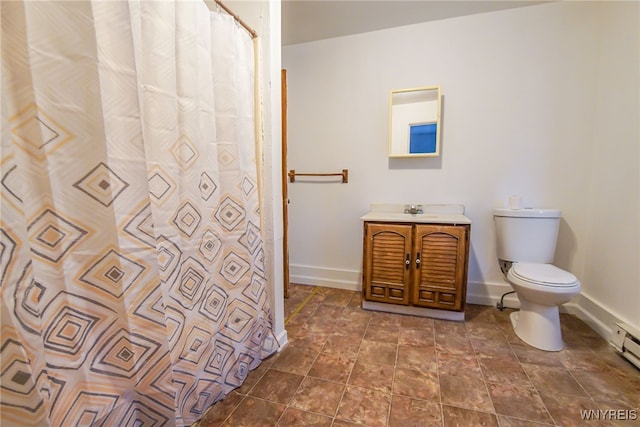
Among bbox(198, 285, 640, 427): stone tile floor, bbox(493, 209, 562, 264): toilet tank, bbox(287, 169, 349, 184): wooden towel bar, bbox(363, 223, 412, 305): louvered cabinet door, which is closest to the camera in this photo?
bbox(198, 285, 640, 427): stone tile floor

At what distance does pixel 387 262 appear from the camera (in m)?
1.95

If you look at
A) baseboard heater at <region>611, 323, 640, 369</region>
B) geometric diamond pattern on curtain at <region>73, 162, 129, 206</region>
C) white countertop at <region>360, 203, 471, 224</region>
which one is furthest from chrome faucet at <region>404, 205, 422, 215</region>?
geometric diamond pattern on curtain at <region>73, 162, 129, 206</region>

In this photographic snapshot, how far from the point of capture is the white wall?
1686 mm

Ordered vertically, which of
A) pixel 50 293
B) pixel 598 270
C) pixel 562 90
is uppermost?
pixel 562 90

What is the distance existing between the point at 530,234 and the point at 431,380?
1214 millimetres

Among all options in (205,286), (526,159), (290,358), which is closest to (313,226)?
(290,358)

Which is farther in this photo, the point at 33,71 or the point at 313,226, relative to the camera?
the point at 313,226

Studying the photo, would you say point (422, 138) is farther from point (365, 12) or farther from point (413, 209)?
point (365, 12)

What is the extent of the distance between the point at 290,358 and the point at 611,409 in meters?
1.43

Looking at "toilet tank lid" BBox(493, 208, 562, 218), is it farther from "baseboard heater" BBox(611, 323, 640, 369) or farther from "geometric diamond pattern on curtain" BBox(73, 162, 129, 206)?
"geometric diamond pattern on curtain" BBox(73, 162, 129, 206)

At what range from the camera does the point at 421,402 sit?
118cm

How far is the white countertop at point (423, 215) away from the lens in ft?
6.07

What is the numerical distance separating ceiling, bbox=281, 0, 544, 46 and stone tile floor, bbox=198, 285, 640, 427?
222 cm

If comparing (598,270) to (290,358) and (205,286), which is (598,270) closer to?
(290,358)
